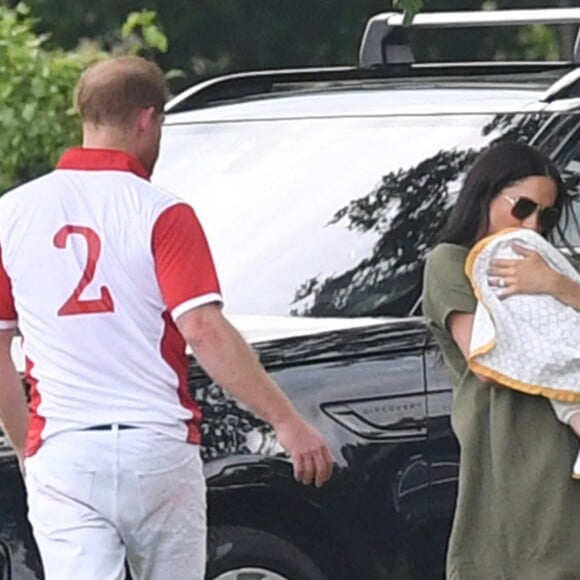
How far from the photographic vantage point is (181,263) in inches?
180

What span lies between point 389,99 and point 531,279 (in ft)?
8.06

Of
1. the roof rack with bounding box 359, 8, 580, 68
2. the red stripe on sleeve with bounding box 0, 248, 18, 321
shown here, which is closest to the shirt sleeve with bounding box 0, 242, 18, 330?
the red stripe on sleeve with bounding box 0, 248, 18, 321

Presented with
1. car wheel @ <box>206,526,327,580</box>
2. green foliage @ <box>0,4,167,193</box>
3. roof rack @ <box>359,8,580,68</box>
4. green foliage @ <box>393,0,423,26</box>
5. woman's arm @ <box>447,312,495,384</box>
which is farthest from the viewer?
green foliage @ <box>0,4,167,193</box>

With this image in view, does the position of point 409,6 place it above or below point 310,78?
above

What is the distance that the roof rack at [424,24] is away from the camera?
713 centimetres

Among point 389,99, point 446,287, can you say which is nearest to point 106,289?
point 446,287

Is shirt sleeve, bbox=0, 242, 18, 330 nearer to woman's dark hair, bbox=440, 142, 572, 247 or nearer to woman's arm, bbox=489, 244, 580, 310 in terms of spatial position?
woman's dark hair, bbox=440, 142, 572, 247

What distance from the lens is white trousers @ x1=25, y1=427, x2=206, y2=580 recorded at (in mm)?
4633

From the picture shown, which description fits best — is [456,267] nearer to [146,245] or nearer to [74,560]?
[146,245]

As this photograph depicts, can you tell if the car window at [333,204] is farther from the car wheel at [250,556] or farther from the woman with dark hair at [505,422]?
the woman with dark hair at [505,422]

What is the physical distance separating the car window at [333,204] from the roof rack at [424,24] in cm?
74

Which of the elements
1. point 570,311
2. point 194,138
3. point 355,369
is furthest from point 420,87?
Result: point 570,311

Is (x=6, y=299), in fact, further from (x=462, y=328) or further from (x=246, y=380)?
(x=462, y=328)

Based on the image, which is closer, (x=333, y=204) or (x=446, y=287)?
(x=446, y=287)
